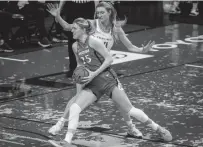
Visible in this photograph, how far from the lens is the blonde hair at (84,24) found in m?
8.18

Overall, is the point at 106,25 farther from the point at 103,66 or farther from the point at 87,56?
the point at 103,66

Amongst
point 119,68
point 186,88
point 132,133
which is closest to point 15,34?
point 119,68

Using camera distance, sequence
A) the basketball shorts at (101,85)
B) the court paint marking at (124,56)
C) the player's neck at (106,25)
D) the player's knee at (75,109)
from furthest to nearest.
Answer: the court paint marking at (124,56)
the player's neck at (106,25)
the basketball shorts at (101,85)
the player's knee at (75,109)

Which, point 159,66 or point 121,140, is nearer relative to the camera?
point 121,140

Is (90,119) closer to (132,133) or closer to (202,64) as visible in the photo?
(132,133)

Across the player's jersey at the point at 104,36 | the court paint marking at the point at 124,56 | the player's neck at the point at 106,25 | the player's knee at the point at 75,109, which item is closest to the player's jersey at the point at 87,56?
the player's jersey at the point at 104,36

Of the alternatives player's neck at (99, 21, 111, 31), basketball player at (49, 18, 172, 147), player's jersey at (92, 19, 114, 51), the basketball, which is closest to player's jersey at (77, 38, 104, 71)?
basketball player at (49, 18, 172, 147)

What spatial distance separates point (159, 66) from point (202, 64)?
89 cm

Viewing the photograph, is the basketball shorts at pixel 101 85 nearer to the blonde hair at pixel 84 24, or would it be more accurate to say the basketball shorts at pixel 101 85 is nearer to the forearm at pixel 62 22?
the blonde hair at pixel 84 24

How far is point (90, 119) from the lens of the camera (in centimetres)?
955

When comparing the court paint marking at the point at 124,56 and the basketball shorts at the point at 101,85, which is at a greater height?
the basketball shorts at the point at 101,85

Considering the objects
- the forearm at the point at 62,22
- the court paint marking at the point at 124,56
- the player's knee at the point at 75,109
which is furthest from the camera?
the court paint marking at the point at 124,56

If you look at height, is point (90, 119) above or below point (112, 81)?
below

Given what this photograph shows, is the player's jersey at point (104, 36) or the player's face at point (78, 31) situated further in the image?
the player's jersey at point (104, 36)
